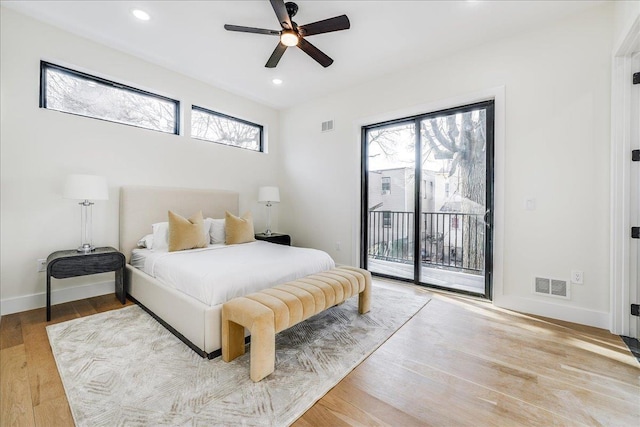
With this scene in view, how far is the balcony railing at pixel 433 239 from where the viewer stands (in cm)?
341

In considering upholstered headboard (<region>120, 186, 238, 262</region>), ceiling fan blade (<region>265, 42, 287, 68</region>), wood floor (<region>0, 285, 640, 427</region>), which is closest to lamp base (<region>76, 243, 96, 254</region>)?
upholstered headboard (<region>120, 186, 238, 262</region>)

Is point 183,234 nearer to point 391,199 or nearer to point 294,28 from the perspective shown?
point 294,28

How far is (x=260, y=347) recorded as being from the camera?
1704 mm

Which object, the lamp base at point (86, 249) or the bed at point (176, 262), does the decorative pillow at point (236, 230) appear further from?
the lamp base at point (86, 249)

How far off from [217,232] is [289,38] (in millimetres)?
2581

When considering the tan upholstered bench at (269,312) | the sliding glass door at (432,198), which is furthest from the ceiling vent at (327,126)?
the tan upholstered bench at (269,312)

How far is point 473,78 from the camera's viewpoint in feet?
10.6

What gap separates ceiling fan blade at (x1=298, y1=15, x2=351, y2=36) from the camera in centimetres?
234

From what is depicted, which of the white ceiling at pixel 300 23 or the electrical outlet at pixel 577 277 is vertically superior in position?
the white ceiling at pixel 300 23

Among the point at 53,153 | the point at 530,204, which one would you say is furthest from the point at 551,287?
the point at 53,153

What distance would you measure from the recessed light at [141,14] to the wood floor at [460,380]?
122 inches

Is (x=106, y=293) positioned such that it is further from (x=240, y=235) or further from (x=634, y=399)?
(x=634, y=399)

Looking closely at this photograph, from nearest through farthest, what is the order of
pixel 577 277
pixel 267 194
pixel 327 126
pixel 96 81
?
pixel 577 277 → pixel 96 81 → pixel 327 126 → pixel 267 194

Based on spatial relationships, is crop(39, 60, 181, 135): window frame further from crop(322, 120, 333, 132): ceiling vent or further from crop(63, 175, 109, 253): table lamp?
crop(322, 120, 333, 132): ceiling vent
